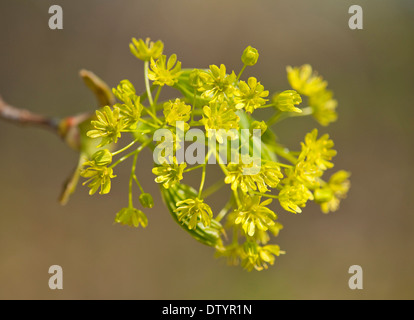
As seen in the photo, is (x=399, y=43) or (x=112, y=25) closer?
(x=112, y=25)

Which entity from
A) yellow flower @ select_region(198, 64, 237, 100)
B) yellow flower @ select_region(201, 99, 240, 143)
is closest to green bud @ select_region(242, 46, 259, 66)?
yellow flower @ select_region(198, 64, 237, 100)

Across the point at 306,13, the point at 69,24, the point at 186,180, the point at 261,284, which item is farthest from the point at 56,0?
the point at 261,284

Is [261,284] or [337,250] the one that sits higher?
[337,250]

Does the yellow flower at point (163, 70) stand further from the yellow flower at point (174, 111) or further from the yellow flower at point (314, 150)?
the yellow flower at point (314, 150)

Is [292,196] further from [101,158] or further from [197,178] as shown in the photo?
[197,178]

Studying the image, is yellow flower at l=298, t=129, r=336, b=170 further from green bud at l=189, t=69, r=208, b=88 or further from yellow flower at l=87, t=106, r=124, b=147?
yellow flower at l=87, t=106, r=124, b=147

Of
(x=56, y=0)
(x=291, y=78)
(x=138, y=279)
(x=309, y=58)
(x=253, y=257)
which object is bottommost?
(x=253, y=257)

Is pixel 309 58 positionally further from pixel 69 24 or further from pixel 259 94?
pixel 259 94
